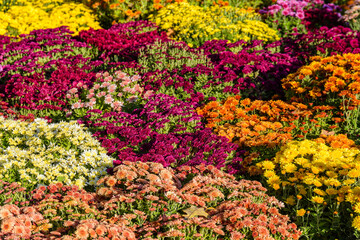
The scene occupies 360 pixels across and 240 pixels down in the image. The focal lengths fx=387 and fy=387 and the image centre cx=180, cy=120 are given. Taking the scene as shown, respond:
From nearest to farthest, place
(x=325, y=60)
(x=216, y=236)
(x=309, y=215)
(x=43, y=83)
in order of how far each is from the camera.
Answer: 1. (x=216, y=236)
2. (x=309, y=215)
3. (x=325, y=60)
4. (x=43, y=83)

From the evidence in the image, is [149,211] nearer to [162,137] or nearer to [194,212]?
[194,212]

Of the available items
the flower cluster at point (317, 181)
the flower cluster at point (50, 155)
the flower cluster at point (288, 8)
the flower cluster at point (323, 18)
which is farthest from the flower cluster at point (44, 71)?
the flower cluster at point (323, 18)

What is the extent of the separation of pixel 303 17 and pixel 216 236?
325 inches

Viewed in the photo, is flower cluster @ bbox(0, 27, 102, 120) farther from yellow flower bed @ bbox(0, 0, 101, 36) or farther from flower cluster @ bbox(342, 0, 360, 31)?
flower cluster @ bbox(342, 0, 360, 31)

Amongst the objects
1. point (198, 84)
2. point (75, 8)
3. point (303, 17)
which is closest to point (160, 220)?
point (198, 84)

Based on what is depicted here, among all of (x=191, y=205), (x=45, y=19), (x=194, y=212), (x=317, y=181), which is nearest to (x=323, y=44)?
(x=317, y=181)

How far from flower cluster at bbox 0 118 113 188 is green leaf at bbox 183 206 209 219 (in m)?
1.46

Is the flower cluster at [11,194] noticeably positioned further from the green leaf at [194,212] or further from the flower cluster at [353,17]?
the flower cluster at [353,17]

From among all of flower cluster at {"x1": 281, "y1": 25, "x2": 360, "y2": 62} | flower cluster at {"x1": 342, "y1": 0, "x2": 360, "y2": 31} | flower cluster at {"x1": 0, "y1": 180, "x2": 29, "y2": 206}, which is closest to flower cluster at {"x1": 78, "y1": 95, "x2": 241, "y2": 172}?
flower cluster at {"x1": 0, "y1": 180, "x2": 29, "y2": 206}

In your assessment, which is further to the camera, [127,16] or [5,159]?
[127,16]

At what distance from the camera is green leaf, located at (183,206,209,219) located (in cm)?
361

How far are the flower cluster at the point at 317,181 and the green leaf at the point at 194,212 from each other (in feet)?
3.19

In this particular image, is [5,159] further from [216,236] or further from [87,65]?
[87,65]

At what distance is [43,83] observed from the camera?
278 inches
